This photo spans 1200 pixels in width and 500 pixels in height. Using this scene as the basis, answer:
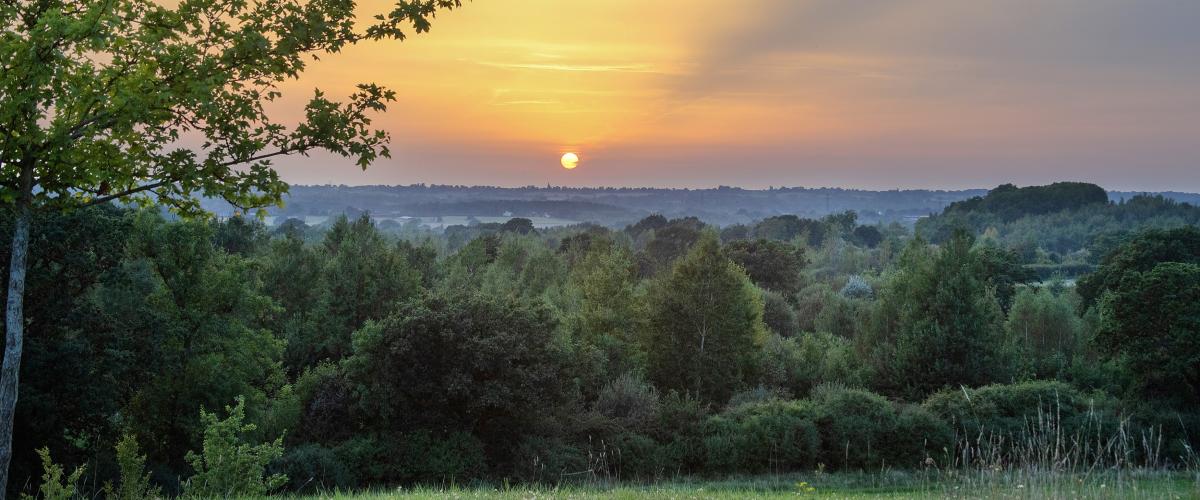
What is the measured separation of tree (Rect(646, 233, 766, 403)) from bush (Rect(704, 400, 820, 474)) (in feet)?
25.9

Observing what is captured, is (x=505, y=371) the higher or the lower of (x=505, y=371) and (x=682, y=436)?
the higher

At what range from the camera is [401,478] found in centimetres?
2494

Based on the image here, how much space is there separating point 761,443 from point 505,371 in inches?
378

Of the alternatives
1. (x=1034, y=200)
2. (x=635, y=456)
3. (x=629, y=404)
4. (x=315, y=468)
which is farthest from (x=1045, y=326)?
(x=1034, y=200)

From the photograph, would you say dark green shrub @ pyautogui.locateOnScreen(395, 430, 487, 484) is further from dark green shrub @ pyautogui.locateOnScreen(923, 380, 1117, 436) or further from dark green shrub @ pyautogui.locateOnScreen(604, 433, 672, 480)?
dark green shrub @ pyautogui.locateOnScreen(923, 380, 1117, 436)

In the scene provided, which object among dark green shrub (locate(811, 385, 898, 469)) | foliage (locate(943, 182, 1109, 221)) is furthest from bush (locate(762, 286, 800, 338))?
foliage (locate(943, 182, 1109, 221))

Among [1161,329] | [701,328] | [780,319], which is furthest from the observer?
[780,319]

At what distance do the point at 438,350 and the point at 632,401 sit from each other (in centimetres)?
832

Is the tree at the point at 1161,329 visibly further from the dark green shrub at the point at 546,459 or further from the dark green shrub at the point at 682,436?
the dark green shrub at the point at 546,459

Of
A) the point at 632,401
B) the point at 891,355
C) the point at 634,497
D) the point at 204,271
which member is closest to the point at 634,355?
the point at 632,401

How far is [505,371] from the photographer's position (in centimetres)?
2628

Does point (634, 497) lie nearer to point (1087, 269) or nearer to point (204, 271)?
point (204, 271)

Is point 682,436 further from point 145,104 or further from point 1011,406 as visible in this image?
point 145,104

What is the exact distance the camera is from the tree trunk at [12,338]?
8.35m
